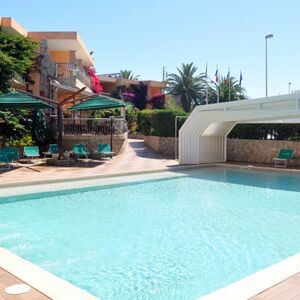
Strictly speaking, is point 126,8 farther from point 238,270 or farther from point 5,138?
point 238,270

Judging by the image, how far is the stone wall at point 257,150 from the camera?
1947cm

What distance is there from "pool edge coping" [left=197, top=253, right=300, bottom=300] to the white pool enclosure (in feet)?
35.4

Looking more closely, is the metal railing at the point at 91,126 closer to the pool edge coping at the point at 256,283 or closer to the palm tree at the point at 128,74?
the pool edge coping at the point at 256,283

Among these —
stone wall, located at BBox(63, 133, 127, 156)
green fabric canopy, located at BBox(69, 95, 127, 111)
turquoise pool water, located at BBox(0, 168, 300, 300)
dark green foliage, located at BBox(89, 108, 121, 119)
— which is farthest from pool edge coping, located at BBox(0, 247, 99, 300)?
dark green foliage, located at BBox(89, 108, 121, 119)

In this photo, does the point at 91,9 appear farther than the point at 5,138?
No

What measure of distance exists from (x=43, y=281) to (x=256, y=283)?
8.25ft

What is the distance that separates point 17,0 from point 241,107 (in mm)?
10603

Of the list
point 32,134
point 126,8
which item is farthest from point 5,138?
point 126,8

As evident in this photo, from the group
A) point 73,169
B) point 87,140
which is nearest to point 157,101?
point 87,140

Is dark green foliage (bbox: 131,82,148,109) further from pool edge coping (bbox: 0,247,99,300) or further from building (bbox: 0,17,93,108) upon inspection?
pool edge coping (bbox: 0,247,99,300)

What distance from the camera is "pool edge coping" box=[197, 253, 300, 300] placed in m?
4.11

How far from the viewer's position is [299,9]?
57.4 feet

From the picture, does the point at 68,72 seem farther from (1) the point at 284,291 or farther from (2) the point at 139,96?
(1) the point at 284,291

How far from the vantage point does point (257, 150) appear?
20812 mm
